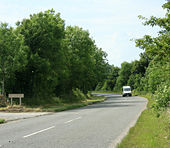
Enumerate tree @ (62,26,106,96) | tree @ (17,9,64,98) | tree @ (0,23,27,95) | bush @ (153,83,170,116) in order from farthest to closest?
tree @ (62,26,106,96) < tree @ (17,9,64,98) < tree @ (0,23,27,95) < bush @ (153,83,170,116)


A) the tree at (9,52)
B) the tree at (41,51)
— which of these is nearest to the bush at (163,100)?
the tree at (9,52)

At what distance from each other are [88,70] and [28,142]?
42.5m

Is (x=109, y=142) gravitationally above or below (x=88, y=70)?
below

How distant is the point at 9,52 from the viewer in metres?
31.4

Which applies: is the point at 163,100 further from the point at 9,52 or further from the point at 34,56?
the point at 34,56

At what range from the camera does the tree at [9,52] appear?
3103 cm

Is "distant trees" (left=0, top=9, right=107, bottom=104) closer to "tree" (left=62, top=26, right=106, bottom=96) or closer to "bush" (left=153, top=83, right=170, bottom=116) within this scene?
"tree" (left=62, top=26, right=106, bottom=96)

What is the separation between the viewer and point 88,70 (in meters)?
51.5

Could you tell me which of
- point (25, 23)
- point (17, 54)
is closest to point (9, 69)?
point (17, 54)

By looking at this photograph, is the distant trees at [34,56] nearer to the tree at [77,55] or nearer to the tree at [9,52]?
the tree at [9,52]

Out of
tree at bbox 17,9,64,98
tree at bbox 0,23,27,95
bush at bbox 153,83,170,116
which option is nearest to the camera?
bush at bbox 153,83,170,116

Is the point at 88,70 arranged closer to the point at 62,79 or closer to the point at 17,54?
the point at 62,79

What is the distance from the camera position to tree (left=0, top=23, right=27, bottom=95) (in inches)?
1222

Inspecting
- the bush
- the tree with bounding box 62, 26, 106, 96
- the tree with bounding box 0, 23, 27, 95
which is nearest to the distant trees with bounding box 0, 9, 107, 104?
the tree with bounding box 0, 23, 27, 95
